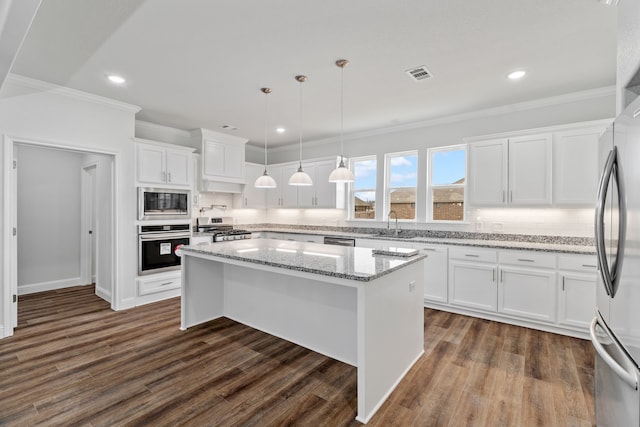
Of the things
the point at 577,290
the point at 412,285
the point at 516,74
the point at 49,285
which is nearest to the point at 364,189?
the point at 516,74

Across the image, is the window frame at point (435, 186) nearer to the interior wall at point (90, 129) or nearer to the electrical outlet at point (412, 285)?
the electrical outlet at point (412, 285)

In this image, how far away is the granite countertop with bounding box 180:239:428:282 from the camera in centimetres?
212

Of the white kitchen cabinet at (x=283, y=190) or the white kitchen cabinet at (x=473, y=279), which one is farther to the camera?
the white kitchen cabinet at (x=283, y=190)

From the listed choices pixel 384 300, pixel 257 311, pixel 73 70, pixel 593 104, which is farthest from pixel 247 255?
pixel 593 104

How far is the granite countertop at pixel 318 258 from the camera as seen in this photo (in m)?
2.12

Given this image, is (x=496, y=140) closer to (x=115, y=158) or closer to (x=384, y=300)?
(x=384, y=300)

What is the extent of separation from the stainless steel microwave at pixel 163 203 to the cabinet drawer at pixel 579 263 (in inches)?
195

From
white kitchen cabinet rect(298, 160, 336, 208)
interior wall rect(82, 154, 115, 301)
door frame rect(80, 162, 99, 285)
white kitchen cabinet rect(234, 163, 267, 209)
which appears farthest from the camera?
white kitchen cabinet rect(234, 163, 267, 209)

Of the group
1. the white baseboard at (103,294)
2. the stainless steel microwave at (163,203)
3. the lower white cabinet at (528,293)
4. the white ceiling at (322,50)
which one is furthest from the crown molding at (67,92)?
the lower white cabinet at (528,293)

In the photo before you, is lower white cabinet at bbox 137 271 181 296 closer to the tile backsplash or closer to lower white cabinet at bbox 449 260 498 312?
the tile backsplash

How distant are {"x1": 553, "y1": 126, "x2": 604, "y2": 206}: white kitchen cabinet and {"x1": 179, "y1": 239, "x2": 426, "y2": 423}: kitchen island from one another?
7.04 ft

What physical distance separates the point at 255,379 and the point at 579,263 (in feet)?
11.2

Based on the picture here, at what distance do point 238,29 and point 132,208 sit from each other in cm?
300

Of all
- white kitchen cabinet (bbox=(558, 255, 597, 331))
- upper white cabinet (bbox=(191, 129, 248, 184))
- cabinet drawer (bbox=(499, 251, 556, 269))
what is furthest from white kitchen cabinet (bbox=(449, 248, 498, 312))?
upper white cabinet (bbox=(191, 129, 248, 184))
